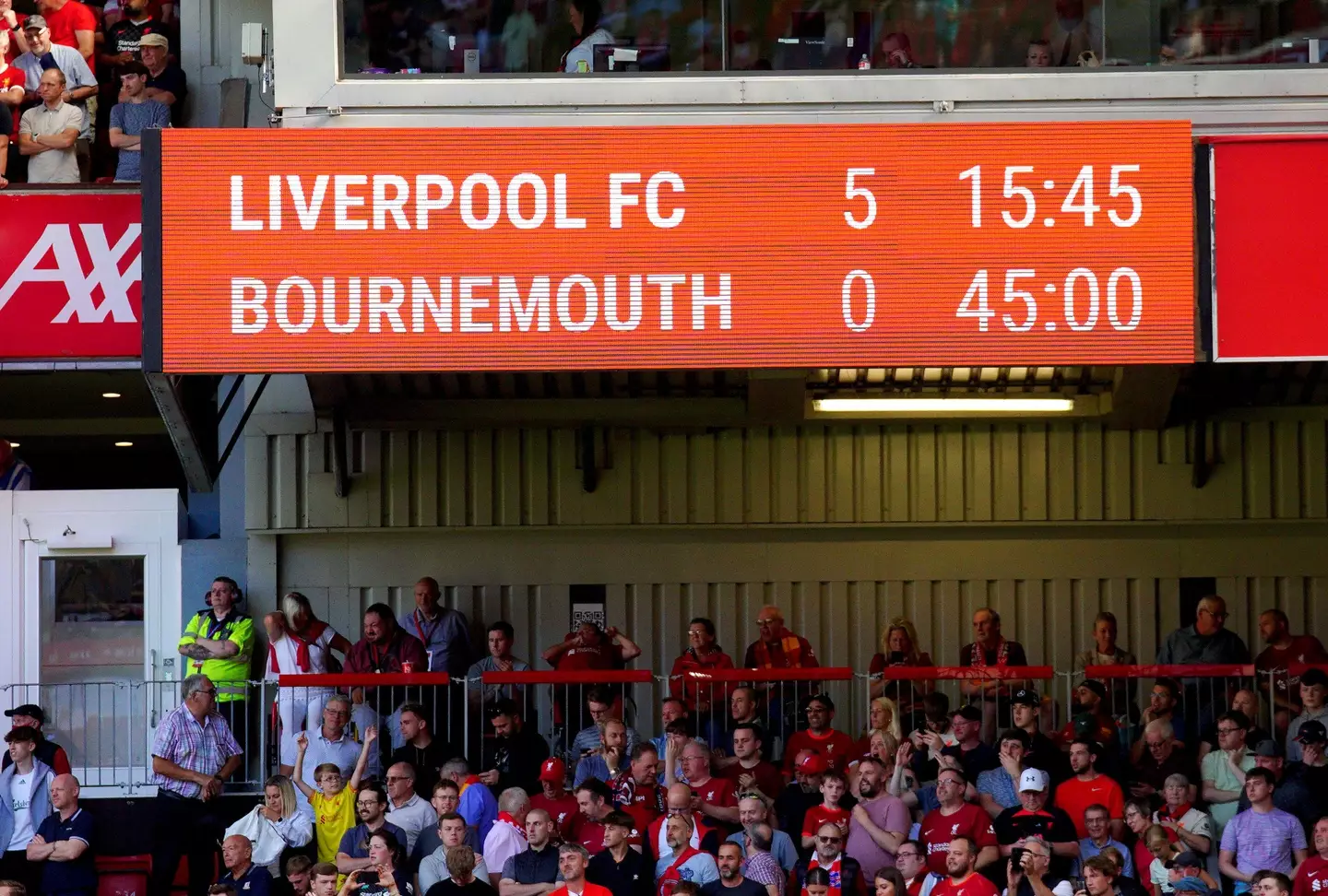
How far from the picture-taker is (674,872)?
1314 cm

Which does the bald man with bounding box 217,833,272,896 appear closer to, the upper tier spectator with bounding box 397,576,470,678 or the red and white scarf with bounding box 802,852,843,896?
the upper tier spectator with bounding box 397,576,470,678

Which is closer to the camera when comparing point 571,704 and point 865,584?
point 571,704

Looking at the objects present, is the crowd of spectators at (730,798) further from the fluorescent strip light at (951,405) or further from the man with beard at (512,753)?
the fluorescent strip light at (951,405)

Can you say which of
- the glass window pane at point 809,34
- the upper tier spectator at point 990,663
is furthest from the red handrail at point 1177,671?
the glass window pane at point 809,34

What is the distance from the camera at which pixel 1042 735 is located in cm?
1420

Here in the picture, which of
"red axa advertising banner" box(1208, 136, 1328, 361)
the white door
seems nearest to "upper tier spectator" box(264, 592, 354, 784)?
the white door

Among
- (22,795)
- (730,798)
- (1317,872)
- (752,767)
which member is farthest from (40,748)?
(1317,872)

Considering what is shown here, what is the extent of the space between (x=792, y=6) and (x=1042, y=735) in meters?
5.34

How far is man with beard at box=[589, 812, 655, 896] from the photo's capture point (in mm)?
13180

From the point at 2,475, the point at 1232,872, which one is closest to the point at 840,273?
the point at 1232,872

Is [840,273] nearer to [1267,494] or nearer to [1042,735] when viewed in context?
[1042,735]

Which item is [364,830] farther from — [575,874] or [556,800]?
[575,874]

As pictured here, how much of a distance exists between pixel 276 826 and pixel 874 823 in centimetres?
408

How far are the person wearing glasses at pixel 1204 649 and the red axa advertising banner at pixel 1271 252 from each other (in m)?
3.82
